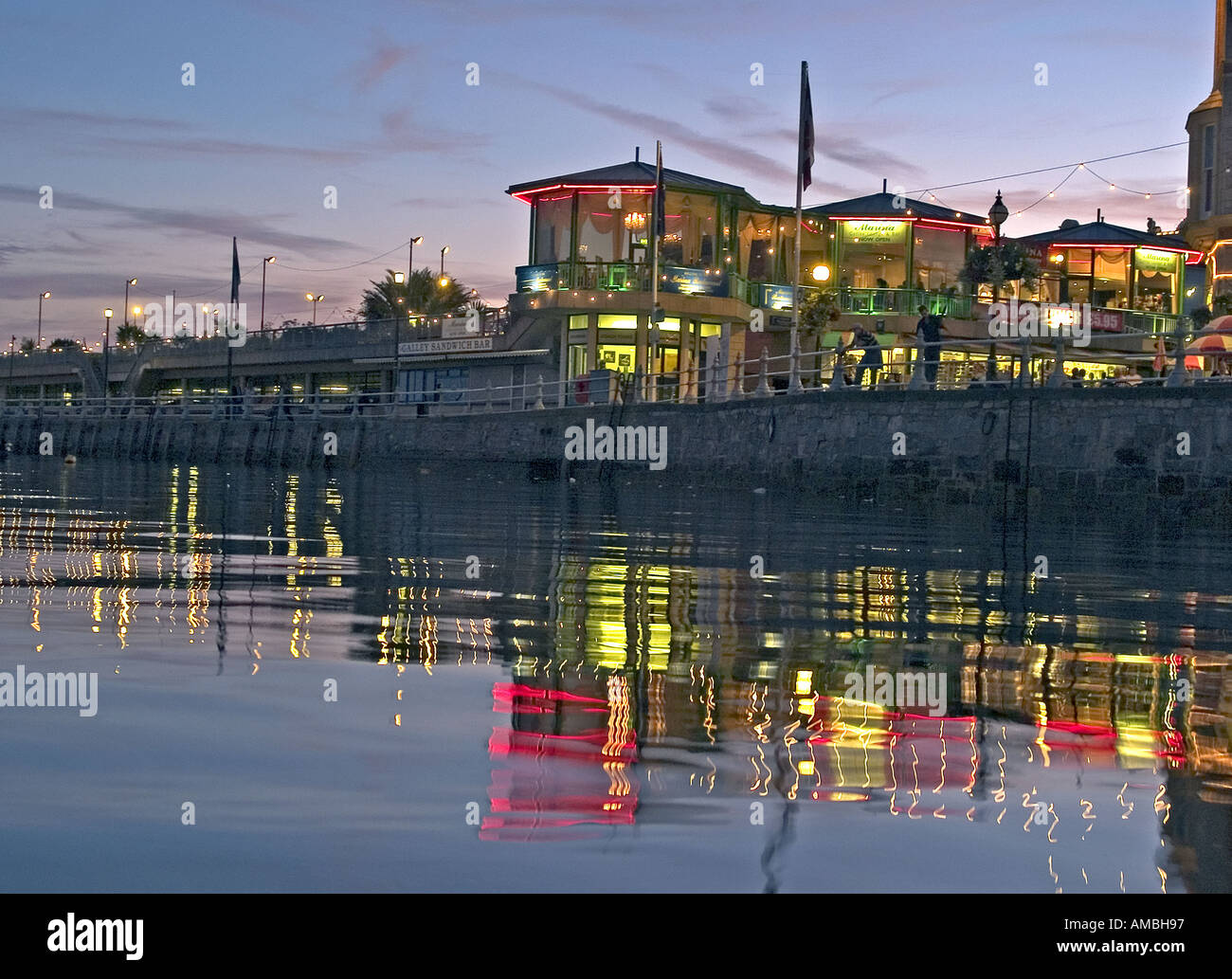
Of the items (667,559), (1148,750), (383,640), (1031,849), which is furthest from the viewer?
(667,559)

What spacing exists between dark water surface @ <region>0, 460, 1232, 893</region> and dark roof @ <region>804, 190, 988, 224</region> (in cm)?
4440

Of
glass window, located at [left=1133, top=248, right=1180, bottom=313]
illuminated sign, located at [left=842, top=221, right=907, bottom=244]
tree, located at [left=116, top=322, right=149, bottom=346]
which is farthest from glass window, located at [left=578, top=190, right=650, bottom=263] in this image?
tree, located at [left=116, top=322, right=149, bottom=346]

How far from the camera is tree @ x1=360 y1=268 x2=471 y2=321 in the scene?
84.3 metres

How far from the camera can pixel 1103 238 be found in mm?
58188

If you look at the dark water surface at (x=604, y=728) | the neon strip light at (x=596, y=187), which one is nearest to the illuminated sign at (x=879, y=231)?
the neon strip light at (x=596, y=187)

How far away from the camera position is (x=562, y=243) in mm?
51500

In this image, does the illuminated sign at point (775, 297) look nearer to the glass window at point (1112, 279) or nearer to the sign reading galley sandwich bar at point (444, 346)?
the sign reading galley sandwich bar at point (444, 346)

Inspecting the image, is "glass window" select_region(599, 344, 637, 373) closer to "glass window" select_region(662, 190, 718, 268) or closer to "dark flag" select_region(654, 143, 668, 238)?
"glass window" select_region(662, 190, 718, 268)

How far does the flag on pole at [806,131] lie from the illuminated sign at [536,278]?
1797cm

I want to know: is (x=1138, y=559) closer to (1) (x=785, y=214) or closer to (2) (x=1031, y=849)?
(2) (x=1031, y=849)

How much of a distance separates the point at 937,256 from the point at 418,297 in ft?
120

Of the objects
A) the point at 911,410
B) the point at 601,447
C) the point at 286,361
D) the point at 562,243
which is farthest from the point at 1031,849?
the point at 286,361
